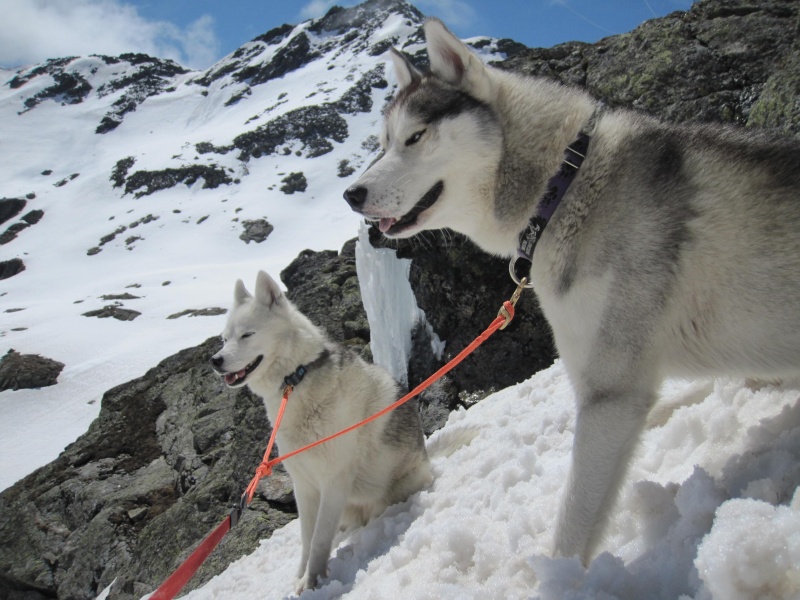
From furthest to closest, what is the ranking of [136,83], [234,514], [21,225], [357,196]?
[136,83] → [21,225] → [234,514] → [357,196]

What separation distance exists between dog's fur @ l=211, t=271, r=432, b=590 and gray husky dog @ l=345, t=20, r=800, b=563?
2529mm

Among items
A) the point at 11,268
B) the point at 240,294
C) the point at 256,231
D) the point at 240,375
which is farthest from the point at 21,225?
the point at 240,375

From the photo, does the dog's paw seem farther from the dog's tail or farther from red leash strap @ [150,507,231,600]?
the dog's tail

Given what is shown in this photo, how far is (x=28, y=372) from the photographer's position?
121 feet

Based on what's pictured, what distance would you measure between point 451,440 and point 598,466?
11.7 feet

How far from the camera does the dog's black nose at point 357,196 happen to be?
250 centimetres

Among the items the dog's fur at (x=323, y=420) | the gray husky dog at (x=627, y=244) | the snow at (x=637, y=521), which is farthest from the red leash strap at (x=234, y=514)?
the snow at (x=637, y=521)

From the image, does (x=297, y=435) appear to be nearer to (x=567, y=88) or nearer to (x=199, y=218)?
(x=567, y=88)

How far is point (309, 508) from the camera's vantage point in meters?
4.50

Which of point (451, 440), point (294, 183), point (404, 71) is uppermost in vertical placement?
point (294, 183)

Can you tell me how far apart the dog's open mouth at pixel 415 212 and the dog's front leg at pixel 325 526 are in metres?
2.54

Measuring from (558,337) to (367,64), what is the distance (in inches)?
5169

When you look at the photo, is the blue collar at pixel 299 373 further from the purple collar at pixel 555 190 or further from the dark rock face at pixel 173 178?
the dark rock face at pixel 173 178

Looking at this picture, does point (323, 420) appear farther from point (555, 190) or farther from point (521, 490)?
point (555, 190)
